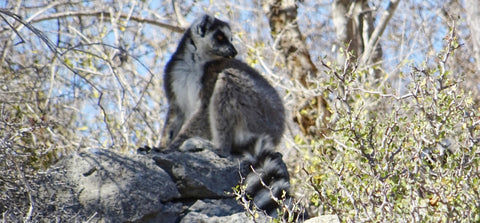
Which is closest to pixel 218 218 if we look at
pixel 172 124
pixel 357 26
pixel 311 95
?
pixel 172 124

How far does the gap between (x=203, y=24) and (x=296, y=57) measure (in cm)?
287

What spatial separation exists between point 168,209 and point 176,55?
9.32 ft

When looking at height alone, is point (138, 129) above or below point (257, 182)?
below

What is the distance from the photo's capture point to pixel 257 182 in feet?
17.8

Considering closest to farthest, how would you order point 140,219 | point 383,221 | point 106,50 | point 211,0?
point 383,221 → point 140,219 → point 106,50 → point 211,0

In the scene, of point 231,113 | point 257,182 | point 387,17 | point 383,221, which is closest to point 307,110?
point 387,17

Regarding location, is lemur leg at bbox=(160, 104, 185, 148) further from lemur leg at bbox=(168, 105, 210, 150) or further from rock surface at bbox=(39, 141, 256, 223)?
rock surface at bbox=(39, 141, 256, 223)

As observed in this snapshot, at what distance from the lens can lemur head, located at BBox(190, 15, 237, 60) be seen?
7.52 meters

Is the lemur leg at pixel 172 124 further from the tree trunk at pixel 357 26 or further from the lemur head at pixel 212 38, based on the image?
the tree trunk at pixel 357 26

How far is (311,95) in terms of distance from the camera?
9.75 meters

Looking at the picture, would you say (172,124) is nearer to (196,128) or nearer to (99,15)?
(196,128)

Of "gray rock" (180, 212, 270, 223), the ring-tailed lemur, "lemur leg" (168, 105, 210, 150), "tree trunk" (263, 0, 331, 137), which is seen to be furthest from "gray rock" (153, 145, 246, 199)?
"tree trunk" (263, 0, 331, 137)

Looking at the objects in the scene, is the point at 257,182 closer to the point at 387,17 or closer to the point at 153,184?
the point at 153,184

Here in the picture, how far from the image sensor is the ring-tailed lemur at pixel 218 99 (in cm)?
674
